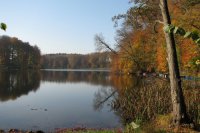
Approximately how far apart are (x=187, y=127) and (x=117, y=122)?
881cm

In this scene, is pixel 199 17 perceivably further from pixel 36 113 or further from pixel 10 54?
pixel 10 54

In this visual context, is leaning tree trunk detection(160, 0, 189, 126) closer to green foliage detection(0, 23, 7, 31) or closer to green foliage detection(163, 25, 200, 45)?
green foliage detection(163, 25, 200, 45)

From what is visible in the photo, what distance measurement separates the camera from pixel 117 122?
63.2 feet

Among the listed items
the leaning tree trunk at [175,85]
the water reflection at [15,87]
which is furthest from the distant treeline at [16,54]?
the leaning tree trunk at [175,85]

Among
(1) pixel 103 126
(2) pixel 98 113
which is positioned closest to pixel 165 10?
(1) pixel 103 126

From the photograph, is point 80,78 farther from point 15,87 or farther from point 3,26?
point 3,26

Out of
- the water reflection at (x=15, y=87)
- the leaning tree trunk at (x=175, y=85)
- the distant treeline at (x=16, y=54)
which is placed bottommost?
the water reflection at (x=15, y=87)

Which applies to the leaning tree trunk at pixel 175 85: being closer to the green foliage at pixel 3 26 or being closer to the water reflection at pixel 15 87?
the green foliage at pixel 3 26

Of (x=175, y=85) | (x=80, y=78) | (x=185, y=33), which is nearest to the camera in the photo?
(x=185, y=33)

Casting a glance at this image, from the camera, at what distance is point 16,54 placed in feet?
423

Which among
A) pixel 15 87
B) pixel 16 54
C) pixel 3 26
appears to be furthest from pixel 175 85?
pixel 16 54

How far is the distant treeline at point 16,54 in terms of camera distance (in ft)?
404

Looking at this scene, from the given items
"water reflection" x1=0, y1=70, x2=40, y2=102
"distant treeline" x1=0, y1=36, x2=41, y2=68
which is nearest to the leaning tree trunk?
"water reflection" x1=0, y1=70, x2=40, y2=102

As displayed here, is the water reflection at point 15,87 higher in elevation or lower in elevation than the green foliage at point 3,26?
lower
